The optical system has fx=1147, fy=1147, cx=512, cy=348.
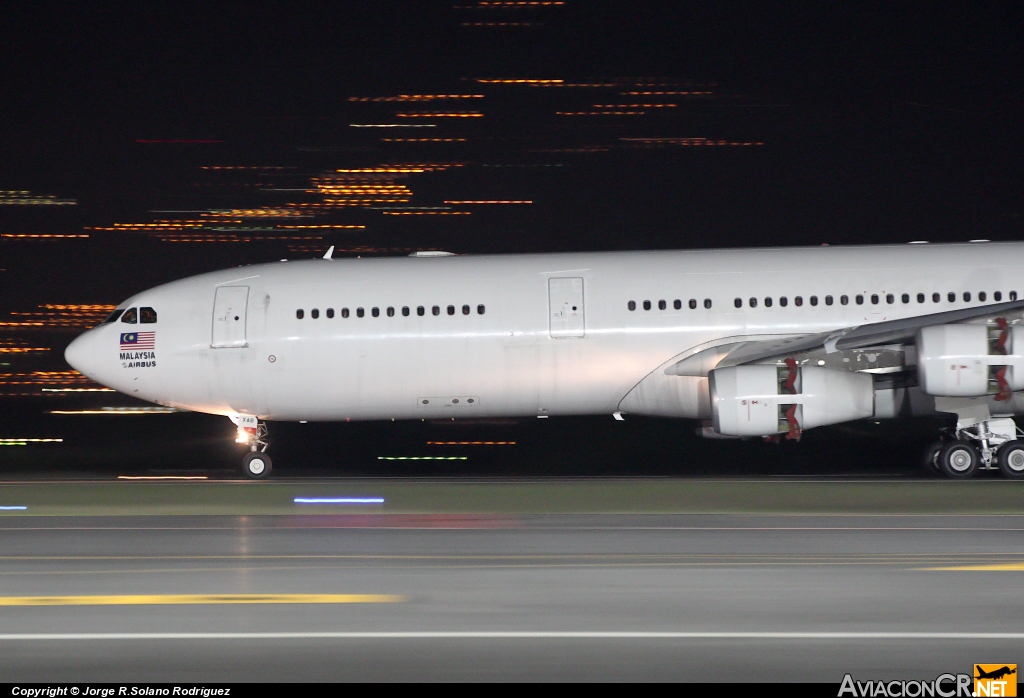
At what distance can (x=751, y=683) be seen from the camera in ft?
17.9

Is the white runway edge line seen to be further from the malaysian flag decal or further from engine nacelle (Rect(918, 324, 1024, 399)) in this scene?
the malaysian flag decal

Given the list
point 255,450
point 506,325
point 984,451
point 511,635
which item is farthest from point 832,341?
point 511,635

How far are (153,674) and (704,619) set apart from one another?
3101mm

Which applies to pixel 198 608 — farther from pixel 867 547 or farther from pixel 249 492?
pixel 249 492

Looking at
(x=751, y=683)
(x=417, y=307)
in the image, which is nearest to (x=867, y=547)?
(x=751, y=683)

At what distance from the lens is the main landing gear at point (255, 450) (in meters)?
Answer: 16.8

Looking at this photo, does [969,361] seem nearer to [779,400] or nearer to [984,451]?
[984,451]

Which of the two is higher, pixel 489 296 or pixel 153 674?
pixel 489 296

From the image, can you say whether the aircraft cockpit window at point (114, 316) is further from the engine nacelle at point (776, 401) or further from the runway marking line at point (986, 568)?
the runway marking line at point (986, 568)

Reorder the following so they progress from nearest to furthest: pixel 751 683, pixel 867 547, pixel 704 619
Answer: pixel 751 683
pixel 704 619
pixel 867 547

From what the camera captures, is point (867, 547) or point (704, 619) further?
point (867, 547)

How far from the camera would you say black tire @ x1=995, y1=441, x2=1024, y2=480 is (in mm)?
15008

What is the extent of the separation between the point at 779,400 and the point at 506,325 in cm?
393

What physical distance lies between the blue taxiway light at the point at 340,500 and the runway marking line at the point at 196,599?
5.53 metres
